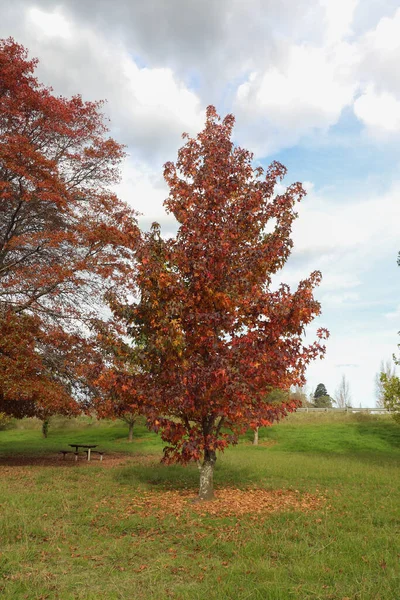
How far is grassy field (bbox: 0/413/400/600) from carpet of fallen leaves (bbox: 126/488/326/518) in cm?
3

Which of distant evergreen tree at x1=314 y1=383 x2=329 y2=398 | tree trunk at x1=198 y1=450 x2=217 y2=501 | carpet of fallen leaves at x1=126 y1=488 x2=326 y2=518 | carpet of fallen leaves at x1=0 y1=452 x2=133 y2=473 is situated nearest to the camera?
carpet of fallen leaves at x1=126 y1=488 x2=326 y2=518

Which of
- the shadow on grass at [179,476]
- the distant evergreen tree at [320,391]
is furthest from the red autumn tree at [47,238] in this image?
the distant evergreen tree at [320,391]

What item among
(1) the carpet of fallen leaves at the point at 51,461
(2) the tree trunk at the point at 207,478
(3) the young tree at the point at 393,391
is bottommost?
(1) the carpet of fallen leaves at the point at 51,461

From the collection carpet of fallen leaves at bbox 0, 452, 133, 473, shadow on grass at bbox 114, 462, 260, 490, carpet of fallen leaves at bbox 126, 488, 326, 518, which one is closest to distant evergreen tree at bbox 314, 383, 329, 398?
carpet of fallen leaves at bbox 0, 452, 133, 473

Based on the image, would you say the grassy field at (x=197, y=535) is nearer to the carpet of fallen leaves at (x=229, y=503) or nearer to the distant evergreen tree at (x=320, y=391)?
the carpet of fallen leaves at (x=229, y=503)

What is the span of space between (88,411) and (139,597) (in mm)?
13634

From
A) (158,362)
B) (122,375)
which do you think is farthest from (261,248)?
(122,375)

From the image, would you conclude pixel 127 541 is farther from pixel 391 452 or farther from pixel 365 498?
pixel 391 452

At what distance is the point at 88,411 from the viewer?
61.7ft

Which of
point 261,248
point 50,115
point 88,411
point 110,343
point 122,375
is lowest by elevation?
point 88,411

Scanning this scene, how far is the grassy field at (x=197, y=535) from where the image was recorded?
19.7 ft

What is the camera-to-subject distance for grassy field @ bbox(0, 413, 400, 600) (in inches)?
236

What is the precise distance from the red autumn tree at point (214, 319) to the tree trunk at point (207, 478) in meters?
0.03

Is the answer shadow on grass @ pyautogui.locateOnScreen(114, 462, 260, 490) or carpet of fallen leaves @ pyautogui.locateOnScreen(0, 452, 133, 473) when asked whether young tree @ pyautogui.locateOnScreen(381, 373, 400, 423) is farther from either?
carpet of fallen leaves @ pyautogui.locateOnScreen(0, 452, 133, 473)
